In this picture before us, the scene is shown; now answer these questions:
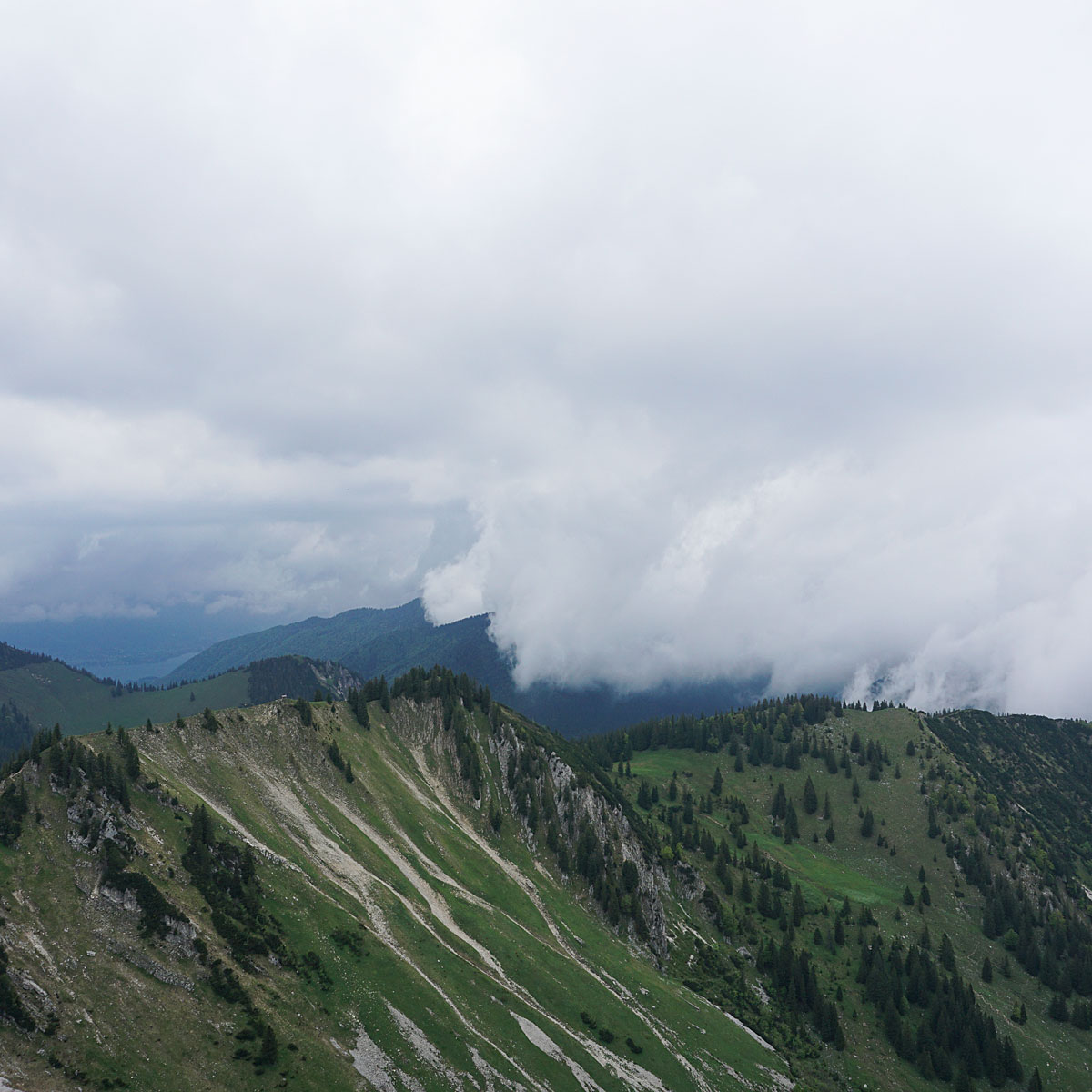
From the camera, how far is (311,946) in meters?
90.5

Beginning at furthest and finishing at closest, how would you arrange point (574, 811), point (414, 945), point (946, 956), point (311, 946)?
point (946, 956)
point (574, 811)
point (414, 945)
point (311, 946)

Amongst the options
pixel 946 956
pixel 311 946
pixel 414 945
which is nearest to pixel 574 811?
pixel 414 945

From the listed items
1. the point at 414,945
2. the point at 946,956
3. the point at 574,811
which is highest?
the point at 414,945

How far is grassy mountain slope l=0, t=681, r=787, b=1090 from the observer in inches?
2749

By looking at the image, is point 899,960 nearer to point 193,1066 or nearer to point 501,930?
point 501,930

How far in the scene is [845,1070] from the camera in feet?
471

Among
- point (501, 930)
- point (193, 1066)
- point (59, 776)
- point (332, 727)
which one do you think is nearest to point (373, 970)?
point (193, 1066)

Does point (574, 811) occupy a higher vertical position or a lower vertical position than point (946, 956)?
higher

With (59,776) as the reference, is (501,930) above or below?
below

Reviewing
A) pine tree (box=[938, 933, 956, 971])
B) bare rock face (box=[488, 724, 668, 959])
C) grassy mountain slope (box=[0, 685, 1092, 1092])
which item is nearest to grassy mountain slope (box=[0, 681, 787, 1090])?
grassy mountain slope (box=[0, 685, 1092, 1092])

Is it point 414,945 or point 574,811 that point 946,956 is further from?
point 414,945

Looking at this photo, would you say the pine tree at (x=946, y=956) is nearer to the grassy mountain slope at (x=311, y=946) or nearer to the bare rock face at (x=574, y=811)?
the bare rock face at (x=574, y=811)

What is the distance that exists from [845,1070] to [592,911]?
6385 cm

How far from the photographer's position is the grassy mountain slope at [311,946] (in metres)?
69.8
